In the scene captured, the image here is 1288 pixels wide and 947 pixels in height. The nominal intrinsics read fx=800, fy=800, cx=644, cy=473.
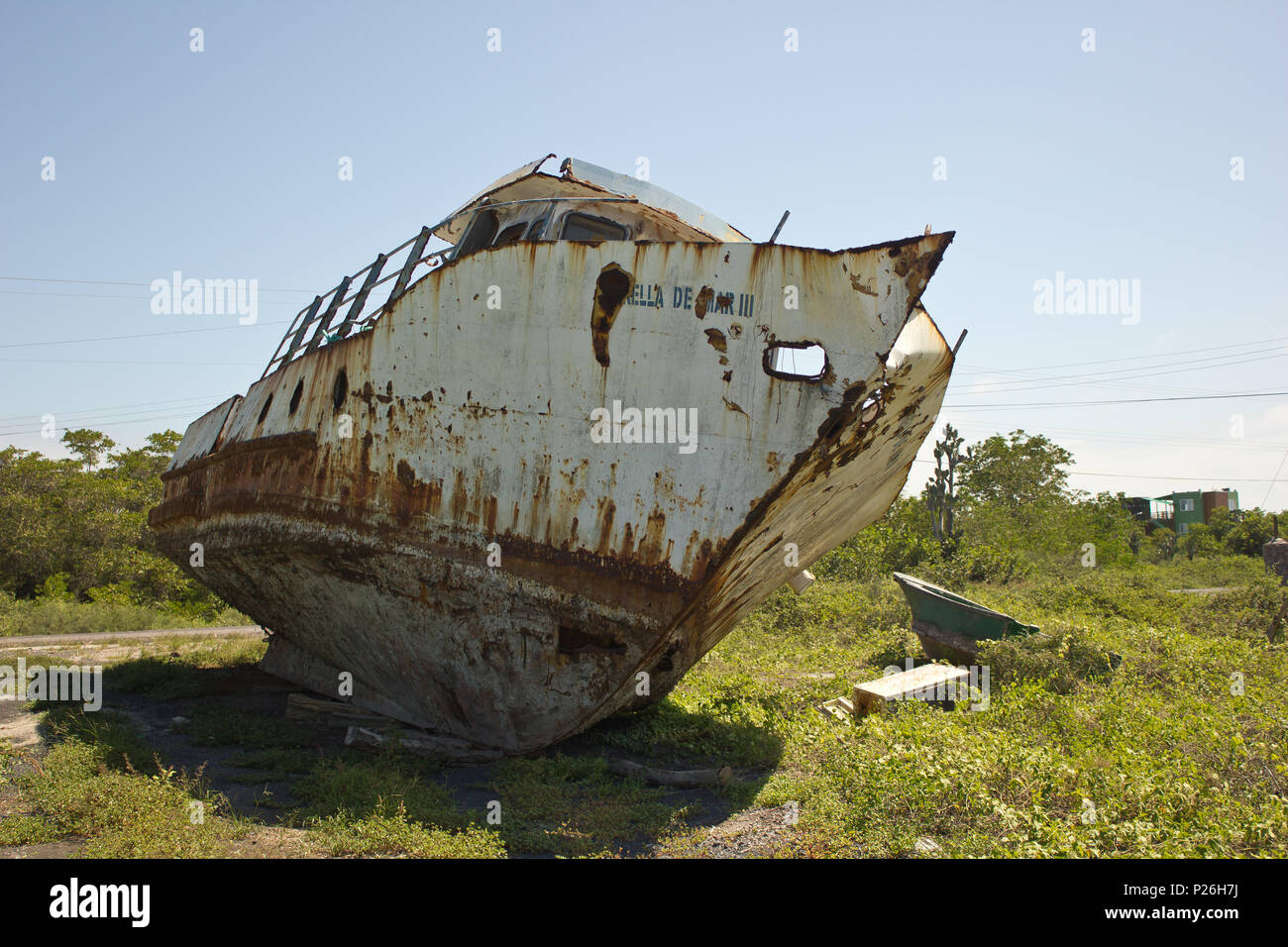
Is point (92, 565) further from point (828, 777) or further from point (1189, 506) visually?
point (1189, 506)

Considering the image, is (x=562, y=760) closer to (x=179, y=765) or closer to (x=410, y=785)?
(x=410, y=785)

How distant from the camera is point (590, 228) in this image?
6285 millimetres

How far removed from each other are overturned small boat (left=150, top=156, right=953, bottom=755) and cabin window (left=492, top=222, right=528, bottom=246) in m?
0.02

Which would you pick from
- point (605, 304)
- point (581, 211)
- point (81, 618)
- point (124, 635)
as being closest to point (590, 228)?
point (581, 211)

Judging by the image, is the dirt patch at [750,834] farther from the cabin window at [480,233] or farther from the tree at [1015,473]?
the tree at [1015,473]

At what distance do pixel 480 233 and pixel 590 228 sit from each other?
4.18 feet

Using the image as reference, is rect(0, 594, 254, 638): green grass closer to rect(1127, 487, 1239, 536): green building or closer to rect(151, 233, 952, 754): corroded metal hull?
rect(151, 233, 952, 754): corroded metal hull

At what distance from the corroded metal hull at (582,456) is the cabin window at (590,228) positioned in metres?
1.02

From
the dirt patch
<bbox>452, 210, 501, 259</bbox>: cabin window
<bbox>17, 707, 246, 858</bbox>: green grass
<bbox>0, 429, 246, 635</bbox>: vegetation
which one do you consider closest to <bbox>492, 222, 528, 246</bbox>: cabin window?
<bbox>452, 210, 501, 259</bbox>: cabin window

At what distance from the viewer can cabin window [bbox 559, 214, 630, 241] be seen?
621cm

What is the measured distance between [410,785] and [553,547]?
1719 mm

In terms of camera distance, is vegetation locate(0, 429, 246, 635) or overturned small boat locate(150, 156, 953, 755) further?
vegetation locate(0, 429, 246, 635)

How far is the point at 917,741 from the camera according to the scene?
17.7 feet
